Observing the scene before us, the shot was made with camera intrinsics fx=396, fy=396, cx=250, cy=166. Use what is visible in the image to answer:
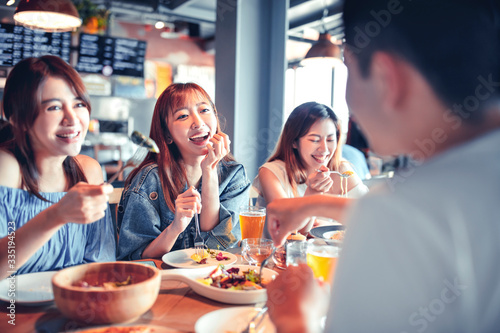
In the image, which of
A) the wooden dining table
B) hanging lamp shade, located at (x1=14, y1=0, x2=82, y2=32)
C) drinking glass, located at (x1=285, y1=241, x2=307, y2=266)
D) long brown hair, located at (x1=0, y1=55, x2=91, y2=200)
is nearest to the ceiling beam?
hanging lamp shade, located at (x1=14, y1=0, x2=82, y2=32)

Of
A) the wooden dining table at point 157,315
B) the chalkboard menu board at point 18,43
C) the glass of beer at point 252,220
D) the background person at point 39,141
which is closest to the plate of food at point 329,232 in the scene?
the glass of beer at point 252,220

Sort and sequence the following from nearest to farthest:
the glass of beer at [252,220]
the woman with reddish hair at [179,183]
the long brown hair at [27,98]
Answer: the long brown hair at [27,98]
the glass of beer at [252,220]
the woman with reddish hair at [179,183]

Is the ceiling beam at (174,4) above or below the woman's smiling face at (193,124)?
above

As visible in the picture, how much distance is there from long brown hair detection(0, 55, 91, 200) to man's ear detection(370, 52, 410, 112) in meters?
1.12

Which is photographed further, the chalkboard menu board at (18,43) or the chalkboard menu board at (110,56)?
the chalkboard menu board at (110,56)

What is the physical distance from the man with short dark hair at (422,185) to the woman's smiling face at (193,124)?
4.12 feet

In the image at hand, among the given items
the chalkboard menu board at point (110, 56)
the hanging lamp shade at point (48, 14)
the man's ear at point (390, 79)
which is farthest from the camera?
the chalkboard menu board at point (110, 56)

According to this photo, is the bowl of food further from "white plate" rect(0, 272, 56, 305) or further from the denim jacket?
the denim jacket

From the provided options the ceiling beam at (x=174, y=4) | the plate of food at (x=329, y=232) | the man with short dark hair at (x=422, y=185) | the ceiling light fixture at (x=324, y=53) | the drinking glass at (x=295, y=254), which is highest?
the ceiling beam at (x=174, y=4)

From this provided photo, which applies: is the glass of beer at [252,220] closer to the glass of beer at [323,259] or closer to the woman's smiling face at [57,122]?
the glass of beer at [323,259]

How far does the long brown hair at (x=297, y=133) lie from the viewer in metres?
2.72

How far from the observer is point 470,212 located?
572 mm

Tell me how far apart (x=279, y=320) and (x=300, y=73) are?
30.8ft

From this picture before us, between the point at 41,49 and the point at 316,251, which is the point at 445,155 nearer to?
the point at 316,251
